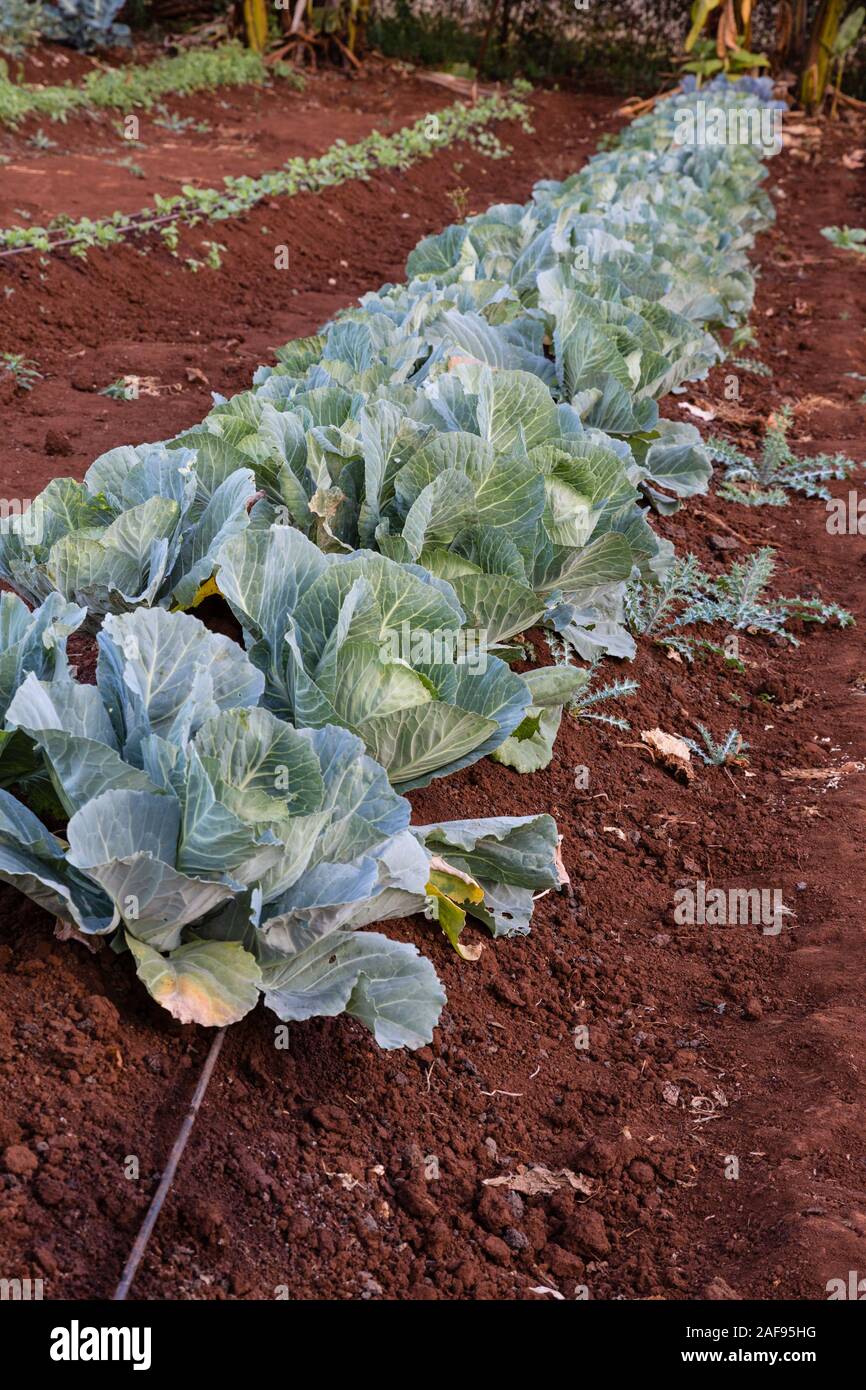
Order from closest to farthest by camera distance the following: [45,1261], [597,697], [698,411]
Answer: [45,1261], [597,697], [698,411]

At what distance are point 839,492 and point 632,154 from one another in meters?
5.47

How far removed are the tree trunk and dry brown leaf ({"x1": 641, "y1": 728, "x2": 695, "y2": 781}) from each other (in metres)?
16.8

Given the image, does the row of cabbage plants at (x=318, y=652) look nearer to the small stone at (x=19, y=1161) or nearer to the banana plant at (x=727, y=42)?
the small stone at (x=19, y=1161)

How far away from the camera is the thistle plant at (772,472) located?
606cm

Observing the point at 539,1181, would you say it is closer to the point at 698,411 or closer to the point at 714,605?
the point at 714,605

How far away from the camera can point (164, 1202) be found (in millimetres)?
2100

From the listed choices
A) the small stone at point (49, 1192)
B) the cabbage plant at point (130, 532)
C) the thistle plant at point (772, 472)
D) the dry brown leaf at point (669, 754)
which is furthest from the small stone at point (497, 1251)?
the thistle plant at point (772, 472)

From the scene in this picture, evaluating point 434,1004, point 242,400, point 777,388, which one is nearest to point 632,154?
point 777,388

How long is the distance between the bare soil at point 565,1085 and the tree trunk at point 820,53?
16.0 m

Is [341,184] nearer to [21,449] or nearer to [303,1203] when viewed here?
[21,449]

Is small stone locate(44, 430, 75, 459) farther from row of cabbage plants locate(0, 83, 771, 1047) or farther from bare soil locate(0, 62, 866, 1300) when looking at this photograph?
bare soil locate(0, 62, 866, 1300)

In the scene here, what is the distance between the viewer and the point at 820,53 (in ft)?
57.7

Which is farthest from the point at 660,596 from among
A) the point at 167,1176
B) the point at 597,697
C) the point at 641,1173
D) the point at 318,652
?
the point at 167,1176

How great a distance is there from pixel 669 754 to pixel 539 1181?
1806mm
